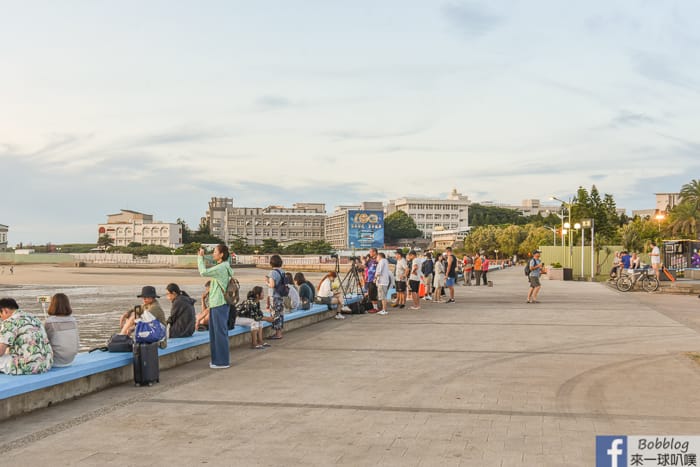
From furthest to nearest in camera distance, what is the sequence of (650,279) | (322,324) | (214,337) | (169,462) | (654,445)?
(650,279)
(322,324)
(214,337)
(169,462)
(654,445)

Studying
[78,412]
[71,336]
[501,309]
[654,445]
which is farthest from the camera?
[501,309]

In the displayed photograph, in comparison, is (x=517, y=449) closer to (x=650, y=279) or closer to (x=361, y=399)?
(x=361, y=399)

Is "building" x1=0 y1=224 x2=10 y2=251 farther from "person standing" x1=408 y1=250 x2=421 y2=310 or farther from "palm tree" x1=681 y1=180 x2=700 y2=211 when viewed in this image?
"person standing" x1=408 y1=250 x2=421 y2=310

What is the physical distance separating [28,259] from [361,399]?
137802 mm

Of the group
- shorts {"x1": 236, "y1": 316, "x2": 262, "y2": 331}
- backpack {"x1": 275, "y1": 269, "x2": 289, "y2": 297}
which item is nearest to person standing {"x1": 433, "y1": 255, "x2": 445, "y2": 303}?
backpack {"x1": 275, "y1": 269, "x2": 289, "y2": 297}

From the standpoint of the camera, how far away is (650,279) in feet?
92.7

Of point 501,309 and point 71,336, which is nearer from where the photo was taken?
point 71,336

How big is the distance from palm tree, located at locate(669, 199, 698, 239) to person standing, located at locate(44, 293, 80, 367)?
64025 millimetres

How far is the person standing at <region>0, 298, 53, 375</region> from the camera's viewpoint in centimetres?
744

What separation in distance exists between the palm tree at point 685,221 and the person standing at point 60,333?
210ft

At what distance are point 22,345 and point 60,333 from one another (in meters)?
0.52

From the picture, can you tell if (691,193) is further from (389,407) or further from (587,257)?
(389,407)

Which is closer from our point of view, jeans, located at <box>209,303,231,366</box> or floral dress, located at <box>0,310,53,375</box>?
floral dress, located at <box>0,310,53,375</box>

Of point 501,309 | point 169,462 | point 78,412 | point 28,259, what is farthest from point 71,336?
point 28,259
